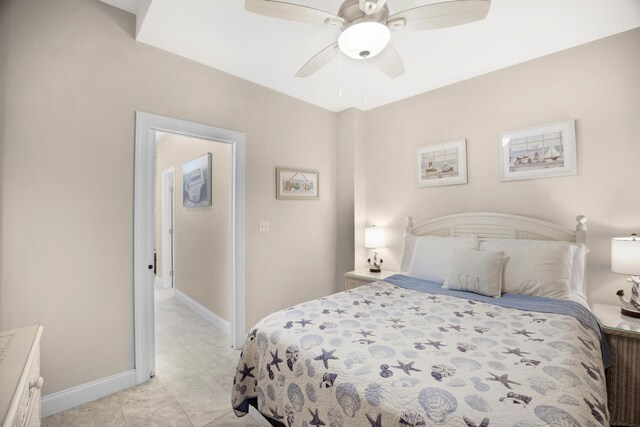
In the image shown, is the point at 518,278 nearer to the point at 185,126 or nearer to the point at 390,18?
the point at 390,18

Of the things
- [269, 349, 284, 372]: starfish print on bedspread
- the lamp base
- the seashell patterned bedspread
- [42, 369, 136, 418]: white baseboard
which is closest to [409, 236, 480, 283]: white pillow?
the seashell patterned bedspread

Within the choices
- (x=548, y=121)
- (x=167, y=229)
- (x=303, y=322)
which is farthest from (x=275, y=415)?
(x=167, y=229)

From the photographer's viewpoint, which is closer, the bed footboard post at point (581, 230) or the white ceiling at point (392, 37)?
the white ceiling at point (392, 37)

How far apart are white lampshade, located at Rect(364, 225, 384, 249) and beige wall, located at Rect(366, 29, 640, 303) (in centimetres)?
23

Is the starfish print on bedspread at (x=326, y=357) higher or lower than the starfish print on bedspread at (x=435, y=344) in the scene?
lower

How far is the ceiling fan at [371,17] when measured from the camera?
4.42 feet

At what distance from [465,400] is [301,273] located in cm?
254

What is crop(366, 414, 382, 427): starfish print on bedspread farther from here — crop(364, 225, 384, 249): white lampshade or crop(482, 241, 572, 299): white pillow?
crop(364, 225, 384, 249): white lampshade

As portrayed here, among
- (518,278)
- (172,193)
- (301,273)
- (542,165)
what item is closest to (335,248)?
(301,273)

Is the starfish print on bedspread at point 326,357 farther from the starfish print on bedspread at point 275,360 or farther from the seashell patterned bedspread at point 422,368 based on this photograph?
the starfish print on bedspread at point 275,360

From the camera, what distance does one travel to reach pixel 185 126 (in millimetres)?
2393

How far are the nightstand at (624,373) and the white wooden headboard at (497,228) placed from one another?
2.39 feet

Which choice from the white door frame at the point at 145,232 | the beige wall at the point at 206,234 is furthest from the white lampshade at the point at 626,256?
the white door frame at the point at 145,232

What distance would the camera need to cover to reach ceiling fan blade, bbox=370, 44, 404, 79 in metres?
1.78
